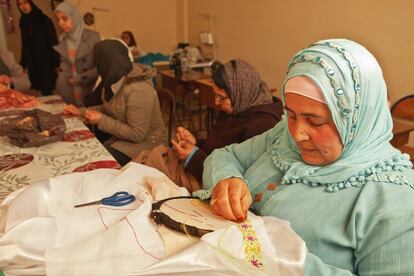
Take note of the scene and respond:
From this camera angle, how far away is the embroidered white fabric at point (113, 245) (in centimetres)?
58

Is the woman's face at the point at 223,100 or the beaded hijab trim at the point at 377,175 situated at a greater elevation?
the beaded hijab trim at the point at 377,175

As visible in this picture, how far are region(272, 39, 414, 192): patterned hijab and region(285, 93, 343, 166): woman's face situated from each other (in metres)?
0.02

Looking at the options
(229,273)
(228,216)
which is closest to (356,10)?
(228,216)

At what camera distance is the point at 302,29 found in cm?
329

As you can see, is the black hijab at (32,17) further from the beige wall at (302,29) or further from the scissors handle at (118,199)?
the scissors handle at (118,199)

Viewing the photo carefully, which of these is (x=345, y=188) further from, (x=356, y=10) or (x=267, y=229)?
(x=356, y=10)

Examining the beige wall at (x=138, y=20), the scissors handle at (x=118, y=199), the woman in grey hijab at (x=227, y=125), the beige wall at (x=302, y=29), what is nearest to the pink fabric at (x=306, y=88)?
the scissors handle at (x=118, y=199)

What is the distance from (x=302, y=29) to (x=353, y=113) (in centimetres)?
274

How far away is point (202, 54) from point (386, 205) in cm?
448

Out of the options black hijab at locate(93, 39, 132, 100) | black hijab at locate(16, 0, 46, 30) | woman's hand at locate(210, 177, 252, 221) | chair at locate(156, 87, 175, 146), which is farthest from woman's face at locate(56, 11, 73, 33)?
woman's hand at locate(210, 177, 252, 221)

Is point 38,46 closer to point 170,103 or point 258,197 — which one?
point 170,103

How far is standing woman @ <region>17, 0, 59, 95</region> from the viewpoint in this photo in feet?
14.6

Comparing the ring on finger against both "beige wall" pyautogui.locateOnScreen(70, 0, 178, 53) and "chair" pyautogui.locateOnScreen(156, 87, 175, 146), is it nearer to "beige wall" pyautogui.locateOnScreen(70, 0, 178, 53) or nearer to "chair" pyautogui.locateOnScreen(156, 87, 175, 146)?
"chair" pyautogui.locateOnScreen(156, 87, 175, 146)

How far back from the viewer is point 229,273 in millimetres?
583
